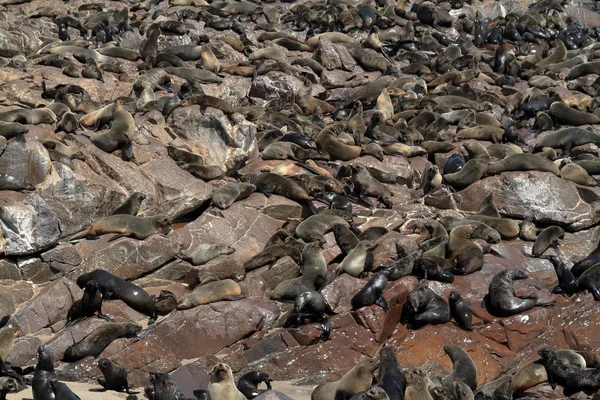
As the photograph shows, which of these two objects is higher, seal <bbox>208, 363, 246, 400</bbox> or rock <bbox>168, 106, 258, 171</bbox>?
seal <bbox>208, 363, 246, 400</bbox>

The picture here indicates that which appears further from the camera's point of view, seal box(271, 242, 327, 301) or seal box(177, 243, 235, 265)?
seal box(177, 243, 235, 265)

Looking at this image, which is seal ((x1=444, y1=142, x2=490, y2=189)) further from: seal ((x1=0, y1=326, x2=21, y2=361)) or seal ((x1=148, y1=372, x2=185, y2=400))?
seal ((x1=0, y1=326, x2=21, y2=361))

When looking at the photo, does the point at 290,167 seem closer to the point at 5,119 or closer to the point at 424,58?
the point at 5,119

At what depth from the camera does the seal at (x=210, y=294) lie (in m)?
12.3

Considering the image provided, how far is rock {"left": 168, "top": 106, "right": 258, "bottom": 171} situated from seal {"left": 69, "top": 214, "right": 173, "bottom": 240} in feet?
10.4

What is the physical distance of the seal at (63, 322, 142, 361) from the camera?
439 inches

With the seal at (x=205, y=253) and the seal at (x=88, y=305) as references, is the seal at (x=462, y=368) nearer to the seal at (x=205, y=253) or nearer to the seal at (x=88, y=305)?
the seal at (x=205, y=253)

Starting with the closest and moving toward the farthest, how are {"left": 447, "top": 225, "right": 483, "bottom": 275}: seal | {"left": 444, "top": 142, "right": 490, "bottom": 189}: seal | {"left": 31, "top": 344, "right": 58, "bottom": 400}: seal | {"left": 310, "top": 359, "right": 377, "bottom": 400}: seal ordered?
{"left": 31, "top": 344, "right": 58, "bottom": 400}: seal → {"left": 310, "top": 359, "right": 377, "bottom": 400}: seal → {"left": 447, "top": 225, "right": 483, "bottom": 275}: seal → {"left": 444, "top": 142, "right": 490, "bottom": 189}: seal

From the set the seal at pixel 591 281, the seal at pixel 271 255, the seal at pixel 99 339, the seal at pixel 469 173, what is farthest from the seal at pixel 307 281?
the seal at pixel 469 173

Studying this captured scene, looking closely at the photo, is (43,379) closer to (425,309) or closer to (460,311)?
(425,309)

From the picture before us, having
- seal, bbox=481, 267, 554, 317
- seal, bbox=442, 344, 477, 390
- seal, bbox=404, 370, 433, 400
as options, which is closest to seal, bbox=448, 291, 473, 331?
seal, bbox=481, 267, 554, 317

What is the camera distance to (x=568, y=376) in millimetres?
10266

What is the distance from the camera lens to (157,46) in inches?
902

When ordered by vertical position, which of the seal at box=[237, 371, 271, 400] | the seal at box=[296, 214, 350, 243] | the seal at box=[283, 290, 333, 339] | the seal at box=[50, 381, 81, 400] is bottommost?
the seal at box=[296, 214, 350, 243]
